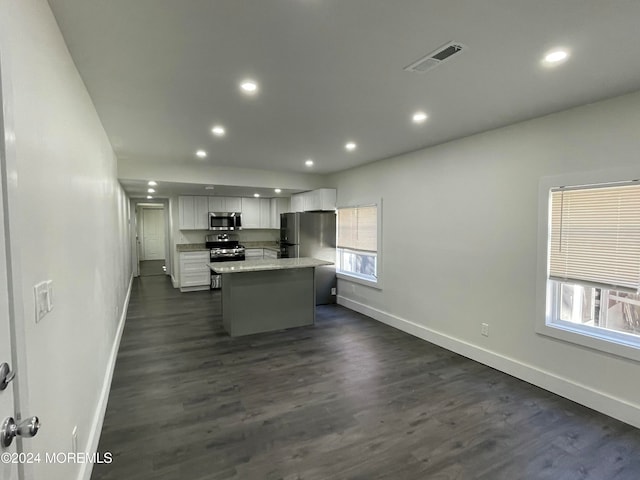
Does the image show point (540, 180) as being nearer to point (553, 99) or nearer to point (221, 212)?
point (553, 99)

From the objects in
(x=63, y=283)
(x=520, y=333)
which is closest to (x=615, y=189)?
(x=520, y=333)

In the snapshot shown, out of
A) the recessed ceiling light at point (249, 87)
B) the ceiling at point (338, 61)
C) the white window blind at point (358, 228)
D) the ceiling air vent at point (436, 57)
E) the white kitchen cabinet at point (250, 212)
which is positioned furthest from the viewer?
the white kitchen cabinet at point (250, 212)

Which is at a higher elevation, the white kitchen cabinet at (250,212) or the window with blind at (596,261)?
the white kitchen cabinet at (250,212)

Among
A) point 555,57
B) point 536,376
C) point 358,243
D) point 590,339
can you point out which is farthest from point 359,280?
point 555,57

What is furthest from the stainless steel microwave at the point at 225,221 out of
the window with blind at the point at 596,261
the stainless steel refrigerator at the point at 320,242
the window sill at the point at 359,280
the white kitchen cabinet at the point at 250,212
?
the window with blind at the point at 596,261

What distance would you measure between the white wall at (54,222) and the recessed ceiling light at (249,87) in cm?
101

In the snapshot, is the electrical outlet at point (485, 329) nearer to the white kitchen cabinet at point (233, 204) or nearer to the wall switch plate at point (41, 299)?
the wall switch plate at point (41, 299)

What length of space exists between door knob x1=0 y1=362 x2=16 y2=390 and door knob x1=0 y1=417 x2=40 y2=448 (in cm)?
10

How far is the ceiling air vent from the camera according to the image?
6.00ft

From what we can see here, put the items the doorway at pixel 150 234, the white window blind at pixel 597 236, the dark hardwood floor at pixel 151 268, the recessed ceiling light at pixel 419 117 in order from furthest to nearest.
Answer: the doorway at pixel 150 234
the dark hardwood floor at pixel 151 268
the recessed ceiling light at pixel 419 117
the white window blind at pixel 597 236

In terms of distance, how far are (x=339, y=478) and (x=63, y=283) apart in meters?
1.87

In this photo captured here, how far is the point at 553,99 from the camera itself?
257 cm

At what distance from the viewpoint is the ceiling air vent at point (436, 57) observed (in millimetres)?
1830

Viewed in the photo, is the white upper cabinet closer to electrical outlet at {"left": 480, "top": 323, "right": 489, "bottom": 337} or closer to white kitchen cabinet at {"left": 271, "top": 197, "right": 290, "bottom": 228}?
white kitchen cabinet at {"left": 271, "top": 197, "right": 290, "bottom": 228}
